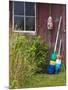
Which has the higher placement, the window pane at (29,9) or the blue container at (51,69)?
the window pane at (29,9)

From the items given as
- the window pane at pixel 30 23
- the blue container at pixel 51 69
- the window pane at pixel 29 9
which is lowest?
the blue container at pixel 51 69

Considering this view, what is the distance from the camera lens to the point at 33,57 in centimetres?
416

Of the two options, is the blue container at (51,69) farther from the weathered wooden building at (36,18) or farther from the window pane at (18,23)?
the window pane at (18,23)

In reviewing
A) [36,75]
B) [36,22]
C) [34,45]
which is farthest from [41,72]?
[36,22]

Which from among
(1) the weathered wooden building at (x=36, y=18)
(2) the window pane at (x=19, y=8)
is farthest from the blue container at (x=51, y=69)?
(2) the window pane at (x=19, y=8)

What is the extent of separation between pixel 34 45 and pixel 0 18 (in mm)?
541

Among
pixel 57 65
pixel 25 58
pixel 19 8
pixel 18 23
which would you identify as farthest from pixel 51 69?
pixel 19 8

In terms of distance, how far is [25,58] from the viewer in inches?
162

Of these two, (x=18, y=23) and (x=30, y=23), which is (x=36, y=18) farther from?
(x=18, y=23)

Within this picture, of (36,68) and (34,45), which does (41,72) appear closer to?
(36,68)

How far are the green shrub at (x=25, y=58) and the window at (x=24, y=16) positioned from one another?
0.37ft

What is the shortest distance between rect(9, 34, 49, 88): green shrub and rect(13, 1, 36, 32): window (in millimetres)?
112

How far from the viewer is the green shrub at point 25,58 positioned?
160 inches

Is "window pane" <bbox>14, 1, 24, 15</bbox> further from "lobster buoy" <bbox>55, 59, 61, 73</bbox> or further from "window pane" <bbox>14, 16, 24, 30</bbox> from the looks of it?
"lobster buoy" <bbox>55, 59, 61, 73</bbox>
